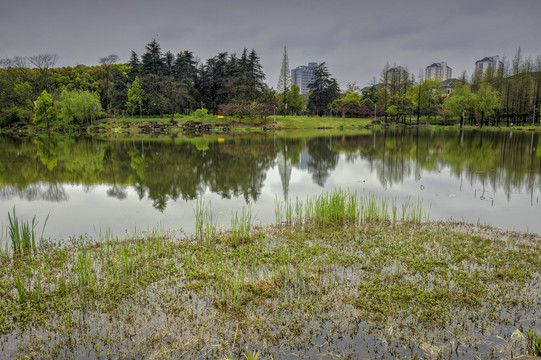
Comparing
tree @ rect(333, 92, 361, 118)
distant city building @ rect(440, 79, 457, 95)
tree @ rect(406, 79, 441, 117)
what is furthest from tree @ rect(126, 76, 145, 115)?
distant city building @ rect(440, 79, 457, 95)

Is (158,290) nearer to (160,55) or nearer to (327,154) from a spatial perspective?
(327,154)

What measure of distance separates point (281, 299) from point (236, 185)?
32.3ft

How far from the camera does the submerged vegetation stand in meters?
Answer: 4.29

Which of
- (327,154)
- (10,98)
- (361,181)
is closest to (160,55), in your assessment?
(10,98)

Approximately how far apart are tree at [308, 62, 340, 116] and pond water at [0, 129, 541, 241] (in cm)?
6115

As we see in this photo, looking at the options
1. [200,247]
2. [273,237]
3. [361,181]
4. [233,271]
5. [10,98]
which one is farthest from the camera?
[10,98]

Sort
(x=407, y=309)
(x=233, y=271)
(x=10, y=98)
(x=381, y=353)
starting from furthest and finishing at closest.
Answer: (x=10, y=98), (x=233, y=271), (x=407, y=309), (x=381, y=353)

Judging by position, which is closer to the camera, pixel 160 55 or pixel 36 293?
pixel 36 293

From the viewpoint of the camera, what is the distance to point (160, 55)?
229ft

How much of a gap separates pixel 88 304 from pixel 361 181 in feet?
42.1

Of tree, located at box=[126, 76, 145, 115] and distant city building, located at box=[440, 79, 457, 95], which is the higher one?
distant city building, located at box=[440, 79, 457, 95]

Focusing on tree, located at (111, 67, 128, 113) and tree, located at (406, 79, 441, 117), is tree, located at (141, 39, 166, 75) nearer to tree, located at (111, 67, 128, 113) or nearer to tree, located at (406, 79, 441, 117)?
tree, located at (111, 67, 128, 113)

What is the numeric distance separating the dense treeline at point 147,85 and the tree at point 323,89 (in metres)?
15.3

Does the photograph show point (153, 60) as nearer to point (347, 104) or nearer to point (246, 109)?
point (246, 109)
